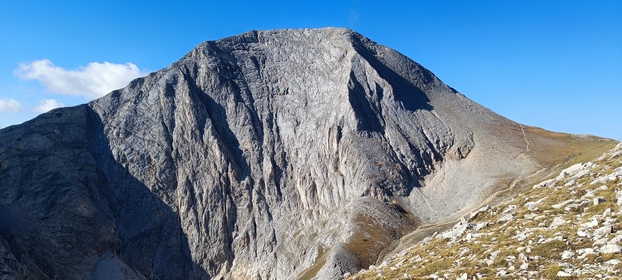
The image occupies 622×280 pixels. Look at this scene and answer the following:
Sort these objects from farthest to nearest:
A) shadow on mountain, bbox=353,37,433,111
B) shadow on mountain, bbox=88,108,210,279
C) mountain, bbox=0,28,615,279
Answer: shadow on mountain, bbox=353,37,433,111 → shadow on mountain, bbox=88,108,210,279 → mountain, bbox=0,28,615,279

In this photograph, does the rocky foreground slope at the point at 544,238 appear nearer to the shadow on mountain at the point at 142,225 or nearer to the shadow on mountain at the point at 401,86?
the shadow on mountain at the point at 142,225

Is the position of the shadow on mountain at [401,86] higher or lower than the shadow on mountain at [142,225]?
higher

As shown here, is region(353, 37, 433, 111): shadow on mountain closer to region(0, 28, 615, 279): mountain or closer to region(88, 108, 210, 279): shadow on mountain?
region(0, 28, 615, 279): mountain

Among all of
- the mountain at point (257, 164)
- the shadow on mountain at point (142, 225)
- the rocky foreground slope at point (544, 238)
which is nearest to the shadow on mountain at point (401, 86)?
the mountain at point (257, 164)

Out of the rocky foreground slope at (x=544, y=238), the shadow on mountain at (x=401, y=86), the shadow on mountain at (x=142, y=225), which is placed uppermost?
the shadow on mountain at (x=401, y=86)

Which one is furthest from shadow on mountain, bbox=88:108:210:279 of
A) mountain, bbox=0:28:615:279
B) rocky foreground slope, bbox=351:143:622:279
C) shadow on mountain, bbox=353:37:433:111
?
rocky foreground slope, bbox=351:143:622:279

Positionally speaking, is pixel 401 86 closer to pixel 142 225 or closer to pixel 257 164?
pixel 257 164

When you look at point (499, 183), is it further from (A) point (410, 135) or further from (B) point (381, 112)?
(B) point (381, 112)
